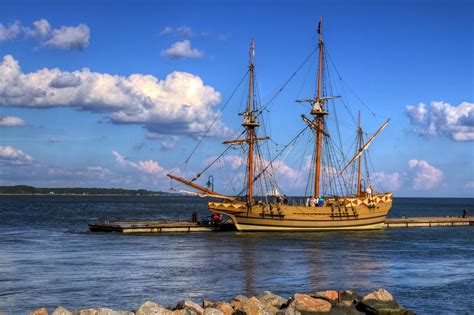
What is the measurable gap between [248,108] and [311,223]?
16729mm

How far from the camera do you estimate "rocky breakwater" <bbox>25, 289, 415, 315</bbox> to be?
75.1ft

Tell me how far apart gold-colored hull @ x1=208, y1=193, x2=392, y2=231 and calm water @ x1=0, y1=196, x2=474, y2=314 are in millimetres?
6022

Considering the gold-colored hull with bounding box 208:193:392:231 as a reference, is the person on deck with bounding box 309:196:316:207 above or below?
above

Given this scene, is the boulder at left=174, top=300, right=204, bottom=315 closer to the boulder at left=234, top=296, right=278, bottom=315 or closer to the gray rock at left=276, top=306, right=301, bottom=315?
the boulder at left=234, top=296, right=278, bottom=315

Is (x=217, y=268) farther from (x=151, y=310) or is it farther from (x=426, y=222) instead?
(x=426, y=222)

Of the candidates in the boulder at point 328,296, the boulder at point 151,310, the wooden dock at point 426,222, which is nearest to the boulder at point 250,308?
the boulder at point 151,310

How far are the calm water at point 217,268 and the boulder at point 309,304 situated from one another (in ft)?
19.8

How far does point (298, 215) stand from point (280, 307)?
5084cm

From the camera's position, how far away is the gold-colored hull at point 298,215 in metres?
75.9

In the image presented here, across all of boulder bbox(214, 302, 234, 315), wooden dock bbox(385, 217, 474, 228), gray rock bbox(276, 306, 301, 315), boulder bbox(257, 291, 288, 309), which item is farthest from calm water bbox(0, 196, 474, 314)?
wooden dock bbox(385, 217, 474, 228)

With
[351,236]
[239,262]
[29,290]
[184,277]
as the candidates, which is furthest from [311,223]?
[29,290]

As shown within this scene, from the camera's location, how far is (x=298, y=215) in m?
76.6

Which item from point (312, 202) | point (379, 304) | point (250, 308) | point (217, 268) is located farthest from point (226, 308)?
point (312, 202)

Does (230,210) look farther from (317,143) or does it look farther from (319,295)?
(319,295)
